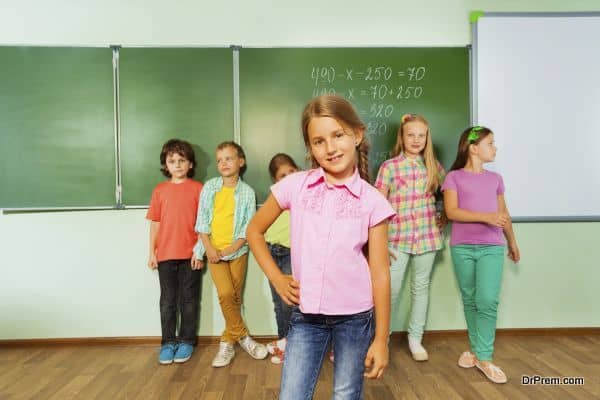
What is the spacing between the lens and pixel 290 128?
2.83 meters

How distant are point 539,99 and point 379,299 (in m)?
2.42

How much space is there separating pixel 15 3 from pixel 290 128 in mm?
2037

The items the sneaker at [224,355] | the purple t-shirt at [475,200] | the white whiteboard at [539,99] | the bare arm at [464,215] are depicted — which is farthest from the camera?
the white whiteboard at [539,99]

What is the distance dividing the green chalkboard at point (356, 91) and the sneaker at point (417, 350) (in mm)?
1123

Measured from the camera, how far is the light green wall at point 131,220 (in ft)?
9.23

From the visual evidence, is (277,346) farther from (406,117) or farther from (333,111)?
(333,111)

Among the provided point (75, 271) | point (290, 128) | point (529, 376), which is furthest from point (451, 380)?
point (75, 271)

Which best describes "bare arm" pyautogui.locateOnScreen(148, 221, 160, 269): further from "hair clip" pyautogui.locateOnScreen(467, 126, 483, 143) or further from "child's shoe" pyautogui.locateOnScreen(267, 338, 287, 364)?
"hair clip" pyautogui.locateOnScreen(467, 126, 483, 143)

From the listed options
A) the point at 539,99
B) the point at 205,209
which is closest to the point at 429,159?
the point at 539,99

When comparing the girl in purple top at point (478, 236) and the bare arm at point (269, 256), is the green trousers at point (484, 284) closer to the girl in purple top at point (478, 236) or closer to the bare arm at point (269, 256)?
the girl in purple top at point (478, 236)

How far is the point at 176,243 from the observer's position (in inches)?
106

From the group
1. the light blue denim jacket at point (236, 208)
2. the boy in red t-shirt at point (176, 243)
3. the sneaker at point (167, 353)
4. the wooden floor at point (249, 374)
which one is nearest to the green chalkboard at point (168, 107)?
the boy in red t-shirt at point (176, 243)

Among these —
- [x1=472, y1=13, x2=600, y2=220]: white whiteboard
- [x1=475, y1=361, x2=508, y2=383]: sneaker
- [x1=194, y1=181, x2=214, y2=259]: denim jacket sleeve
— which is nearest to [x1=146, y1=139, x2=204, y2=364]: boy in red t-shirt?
[x1=194, y1=181, x2=214, y2=259]: denim jacket sleeve

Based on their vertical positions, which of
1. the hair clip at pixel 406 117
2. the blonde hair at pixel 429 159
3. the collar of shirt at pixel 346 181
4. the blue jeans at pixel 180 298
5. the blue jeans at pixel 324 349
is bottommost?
the blue jeans at pixel 180 298
